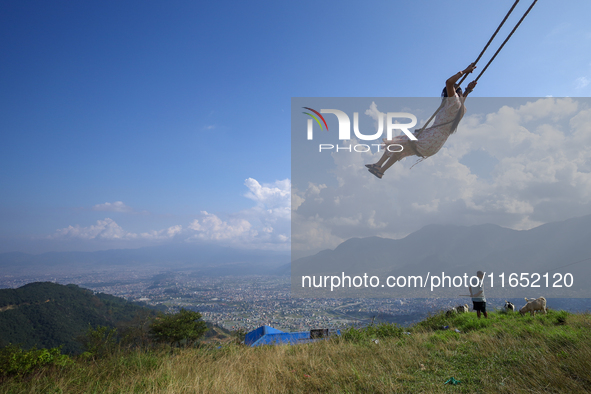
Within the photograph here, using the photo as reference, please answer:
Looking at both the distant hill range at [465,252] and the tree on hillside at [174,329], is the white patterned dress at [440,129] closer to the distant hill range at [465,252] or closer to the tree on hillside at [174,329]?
the tree on hillside at [174,329]

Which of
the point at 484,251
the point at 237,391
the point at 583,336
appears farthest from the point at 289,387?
the point at 484,251

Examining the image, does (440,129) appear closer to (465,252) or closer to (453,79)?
(453,79)

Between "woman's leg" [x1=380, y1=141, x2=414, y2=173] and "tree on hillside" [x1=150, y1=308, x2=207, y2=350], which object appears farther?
"tree on hillside" [x1=150, y1=308, x2=207, y2=350]

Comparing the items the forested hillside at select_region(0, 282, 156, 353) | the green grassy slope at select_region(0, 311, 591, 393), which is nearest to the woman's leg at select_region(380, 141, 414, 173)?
the green grassy slope at select_region(0, 311, 591, 393)

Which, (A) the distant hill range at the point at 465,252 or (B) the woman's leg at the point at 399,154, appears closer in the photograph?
(B) the woman's leg at the point at 399,154

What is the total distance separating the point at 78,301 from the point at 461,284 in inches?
1584

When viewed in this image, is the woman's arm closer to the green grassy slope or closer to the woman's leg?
the woman's leg

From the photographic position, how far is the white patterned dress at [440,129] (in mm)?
4598

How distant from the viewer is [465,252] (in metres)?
37.4

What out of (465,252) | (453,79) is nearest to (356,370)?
(453,79)

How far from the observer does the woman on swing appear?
459cm

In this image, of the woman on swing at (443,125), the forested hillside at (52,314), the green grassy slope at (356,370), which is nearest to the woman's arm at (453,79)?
the woman on swing at (443,125)

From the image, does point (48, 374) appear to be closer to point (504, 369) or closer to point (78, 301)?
point (504, 369)

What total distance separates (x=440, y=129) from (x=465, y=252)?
1640 inches
